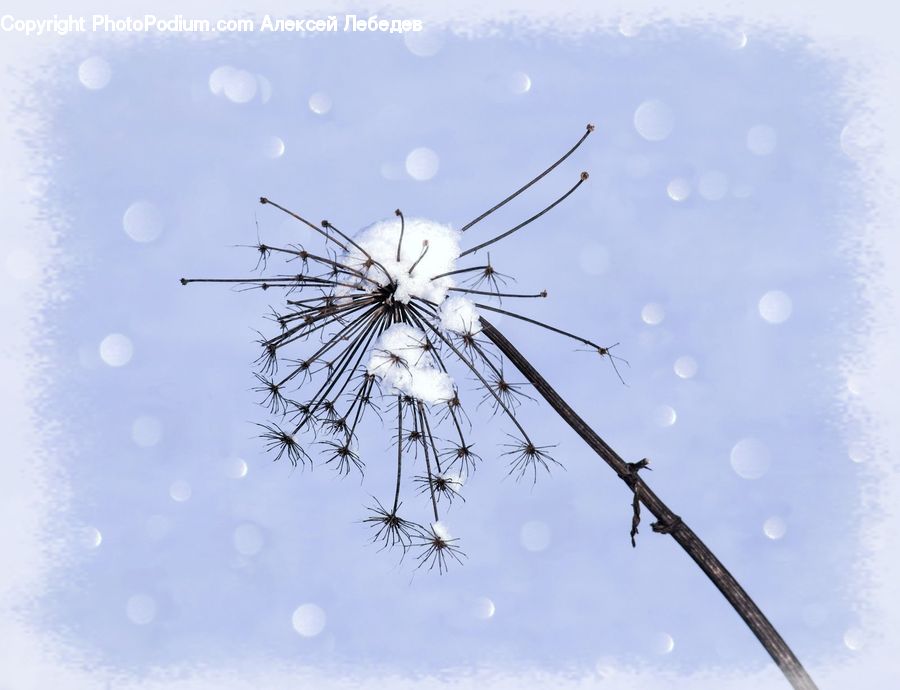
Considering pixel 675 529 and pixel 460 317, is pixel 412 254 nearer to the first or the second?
pixel 460 317

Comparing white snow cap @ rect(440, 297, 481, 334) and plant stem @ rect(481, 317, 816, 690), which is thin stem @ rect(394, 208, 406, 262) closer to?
white snow cap @ rect(440, 297, 481, 334)

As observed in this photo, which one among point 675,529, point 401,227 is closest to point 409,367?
point 401,227

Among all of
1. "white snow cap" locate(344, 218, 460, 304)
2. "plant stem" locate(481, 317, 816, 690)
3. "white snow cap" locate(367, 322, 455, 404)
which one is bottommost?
"plant stem" locate(481, 317, 816, 690)

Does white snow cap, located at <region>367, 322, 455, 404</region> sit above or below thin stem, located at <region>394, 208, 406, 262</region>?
below

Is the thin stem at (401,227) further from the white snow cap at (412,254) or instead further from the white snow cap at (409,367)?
the white snow cap at (409,367)

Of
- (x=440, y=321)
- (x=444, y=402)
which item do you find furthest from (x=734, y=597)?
(x=440, y=321)

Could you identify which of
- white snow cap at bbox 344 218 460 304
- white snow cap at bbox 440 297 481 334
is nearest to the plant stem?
white snow cap at bbox 440 297 481 334
